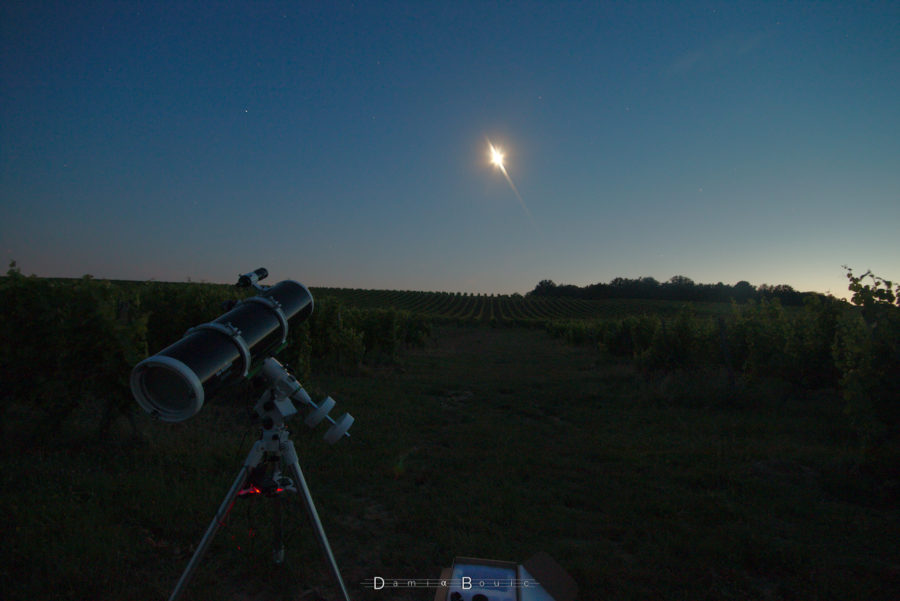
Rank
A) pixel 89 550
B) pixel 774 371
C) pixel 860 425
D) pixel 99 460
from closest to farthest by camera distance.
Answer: pixel 89 550, pixel 99 460, pixel 860 425, pixel 774 371

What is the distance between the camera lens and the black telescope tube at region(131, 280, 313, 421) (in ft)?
6.39

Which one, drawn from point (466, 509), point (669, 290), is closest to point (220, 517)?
point (466, 509)

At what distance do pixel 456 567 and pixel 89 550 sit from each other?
286cm

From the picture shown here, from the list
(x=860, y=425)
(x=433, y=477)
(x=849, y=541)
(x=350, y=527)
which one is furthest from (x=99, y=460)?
(x=860, y=425)

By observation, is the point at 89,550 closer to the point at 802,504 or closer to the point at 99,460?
the point at 99,460

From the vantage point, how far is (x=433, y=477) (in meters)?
5.08

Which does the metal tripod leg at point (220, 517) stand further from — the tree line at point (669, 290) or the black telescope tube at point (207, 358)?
the tree line at point (669, 290)

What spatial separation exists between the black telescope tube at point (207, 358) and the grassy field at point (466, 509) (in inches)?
19.3

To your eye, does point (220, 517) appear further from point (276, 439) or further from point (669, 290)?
point (669, 290)

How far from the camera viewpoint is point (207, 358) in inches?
79.7

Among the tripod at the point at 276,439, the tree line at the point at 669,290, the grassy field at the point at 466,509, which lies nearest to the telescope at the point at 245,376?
the tripod at the point at 276,439

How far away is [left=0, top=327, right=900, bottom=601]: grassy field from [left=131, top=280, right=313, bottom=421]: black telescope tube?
0.49 m

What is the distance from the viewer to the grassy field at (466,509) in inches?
121

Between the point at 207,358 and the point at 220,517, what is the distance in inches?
36.7
